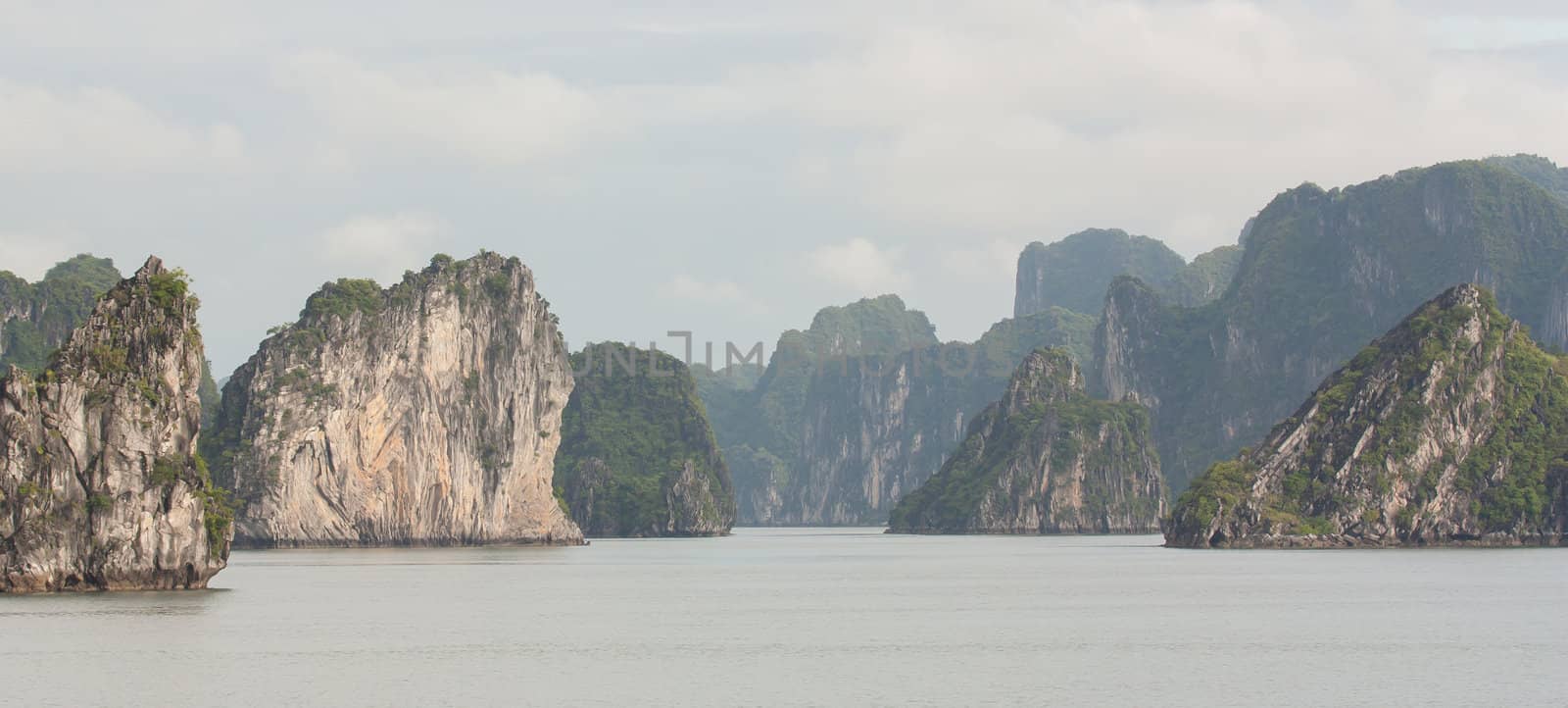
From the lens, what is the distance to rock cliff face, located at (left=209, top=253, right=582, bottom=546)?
155 meters

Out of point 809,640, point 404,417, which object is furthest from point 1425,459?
point 809,640

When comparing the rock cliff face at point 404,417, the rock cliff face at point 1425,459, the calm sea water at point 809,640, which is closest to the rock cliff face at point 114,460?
the calm sea water at point 809,640

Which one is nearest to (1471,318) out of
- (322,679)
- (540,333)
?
(540,333)

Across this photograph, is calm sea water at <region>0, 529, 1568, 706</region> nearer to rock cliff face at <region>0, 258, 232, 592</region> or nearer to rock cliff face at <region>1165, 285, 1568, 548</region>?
rock cliff face at <region>0, 258, 232, 592</region>

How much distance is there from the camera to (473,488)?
557 ft

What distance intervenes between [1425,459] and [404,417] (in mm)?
81561

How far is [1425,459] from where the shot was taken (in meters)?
147

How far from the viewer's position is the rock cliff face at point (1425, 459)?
146750 millimetres

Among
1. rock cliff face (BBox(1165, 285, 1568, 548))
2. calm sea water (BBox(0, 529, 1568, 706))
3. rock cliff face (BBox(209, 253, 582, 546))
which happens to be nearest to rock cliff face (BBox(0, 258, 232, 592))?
calm sea water (BBox(0, 529, 1568, 706))

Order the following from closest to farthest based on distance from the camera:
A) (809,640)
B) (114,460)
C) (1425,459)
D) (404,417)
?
(809,640)
(114,460)
(1425,459)
(404,417)

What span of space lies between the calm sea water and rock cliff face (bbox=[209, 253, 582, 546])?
1863 inches

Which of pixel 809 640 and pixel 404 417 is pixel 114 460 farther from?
pixel 404 417

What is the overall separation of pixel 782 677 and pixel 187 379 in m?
35.9

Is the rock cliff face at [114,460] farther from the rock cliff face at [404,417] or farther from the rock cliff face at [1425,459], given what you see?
the rock cliff face at [1425,459]
